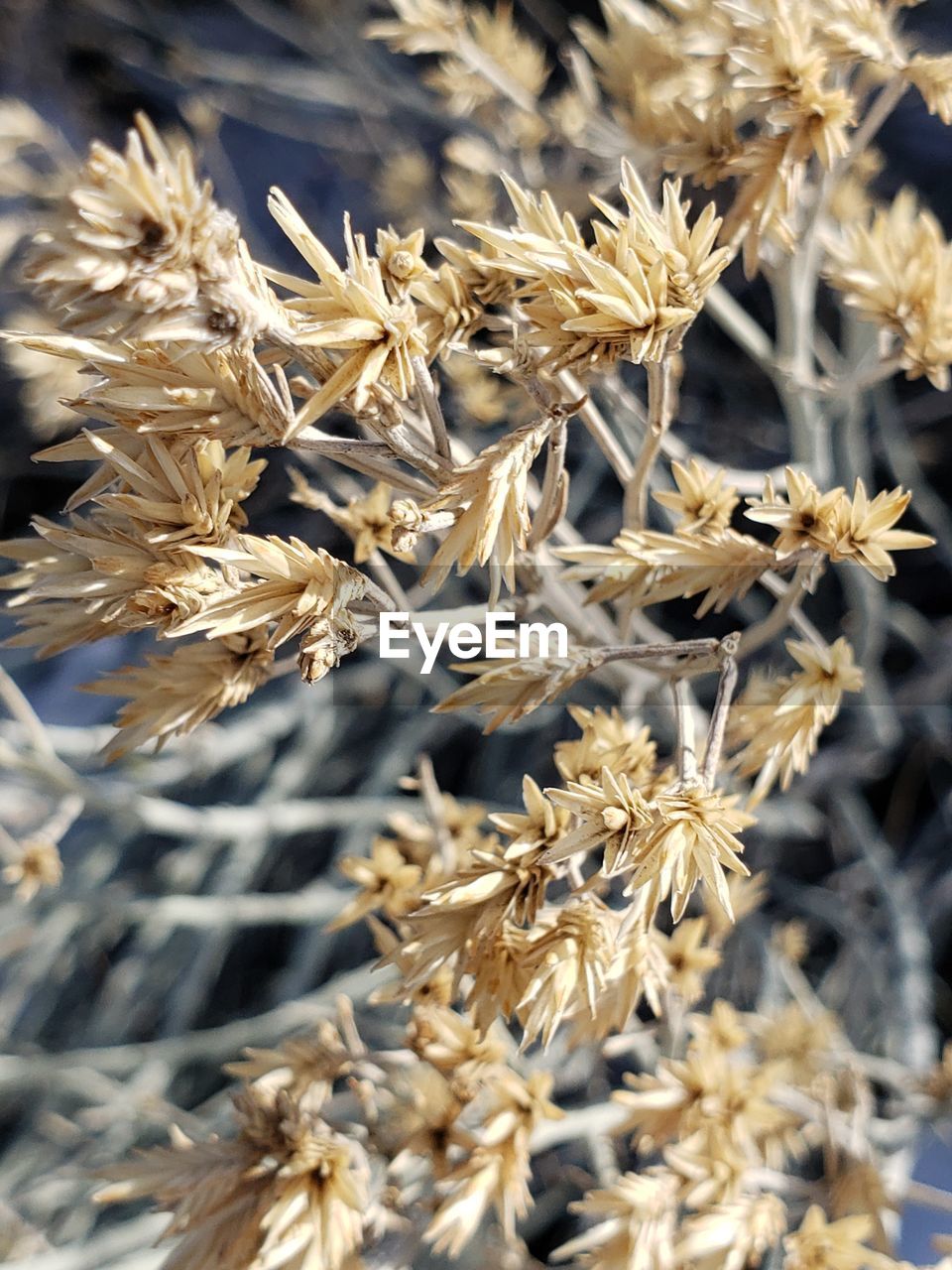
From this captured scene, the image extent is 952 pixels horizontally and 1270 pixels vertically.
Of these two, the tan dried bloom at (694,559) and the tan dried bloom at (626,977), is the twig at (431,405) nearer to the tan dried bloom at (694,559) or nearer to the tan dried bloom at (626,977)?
the tan dried bloom at (694,559)

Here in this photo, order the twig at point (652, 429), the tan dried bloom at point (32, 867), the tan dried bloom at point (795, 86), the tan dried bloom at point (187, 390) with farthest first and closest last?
the tan dried bloom at point (32, 867) → the tan dried bloom at point (795, 86) → the twig at point (652, 429) → the tan dried bloom at point (187, 390)

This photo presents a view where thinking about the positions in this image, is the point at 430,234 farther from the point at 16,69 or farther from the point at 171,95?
the point at 16,69

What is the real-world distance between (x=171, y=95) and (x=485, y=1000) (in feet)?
9.12

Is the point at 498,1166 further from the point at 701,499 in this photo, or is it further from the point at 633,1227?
the point at 701,499

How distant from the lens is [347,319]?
Result: 18.7 inches

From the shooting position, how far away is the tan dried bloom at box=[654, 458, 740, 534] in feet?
2.13

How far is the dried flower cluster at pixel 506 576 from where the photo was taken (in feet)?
1.60

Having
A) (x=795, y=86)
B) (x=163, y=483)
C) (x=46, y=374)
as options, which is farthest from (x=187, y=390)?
(x=46, y=374)

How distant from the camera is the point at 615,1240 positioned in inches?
29.8

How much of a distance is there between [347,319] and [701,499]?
305mm

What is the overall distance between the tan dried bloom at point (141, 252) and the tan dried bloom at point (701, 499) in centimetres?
36

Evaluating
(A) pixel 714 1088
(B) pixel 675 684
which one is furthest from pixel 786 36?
(A) pixel 714 1088

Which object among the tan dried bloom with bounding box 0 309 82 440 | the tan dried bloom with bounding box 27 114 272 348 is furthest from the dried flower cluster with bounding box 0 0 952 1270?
the tan dried bloom with bounding box 0 309 82 440

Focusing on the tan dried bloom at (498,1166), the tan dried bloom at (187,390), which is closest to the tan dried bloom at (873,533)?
A: the tan dried bloom at (187,390)
